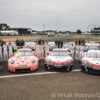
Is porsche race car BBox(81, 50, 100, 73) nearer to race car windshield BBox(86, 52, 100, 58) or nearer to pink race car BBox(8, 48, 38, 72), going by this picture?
race car windshield BBox(86, 52, 100, 58)

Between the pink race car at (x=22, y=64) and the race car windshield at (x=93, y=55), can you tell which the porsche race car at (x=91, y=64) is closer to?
the race car windshield at (x=93, y=55)

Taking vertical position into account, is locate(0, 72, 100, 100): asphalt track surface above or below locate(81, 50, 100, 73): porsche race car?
below

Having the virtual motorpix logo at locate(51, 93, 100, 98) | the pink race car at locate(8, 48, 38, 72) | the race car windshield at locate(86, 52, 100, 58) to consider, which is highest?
the race car windshield at locate(86, 52, 100, 58)

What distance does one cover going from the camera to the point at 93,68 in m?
6.02

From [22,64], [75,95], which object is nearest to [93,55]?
[75,95]

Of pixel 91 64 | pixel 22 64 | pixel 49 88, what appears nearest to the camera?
pixel 49 88

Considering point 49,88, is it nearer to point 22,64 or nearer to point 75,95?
point 75,95

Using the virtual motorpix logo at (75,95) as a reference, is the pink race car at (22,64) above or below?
above

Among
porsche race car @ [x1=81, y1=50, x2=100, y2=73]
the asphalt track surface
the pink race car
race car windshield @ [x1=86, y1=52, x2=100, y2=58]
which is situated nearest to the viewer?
the asphalt track surface

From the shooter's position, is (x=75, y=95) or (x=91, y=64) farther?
(x=91, y=64)

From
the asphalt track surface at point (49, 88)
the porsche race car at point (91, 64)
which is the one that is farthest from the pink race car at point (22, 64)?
the porsche race car at point (91, 64)

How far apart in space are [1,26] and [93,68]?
111738 mm

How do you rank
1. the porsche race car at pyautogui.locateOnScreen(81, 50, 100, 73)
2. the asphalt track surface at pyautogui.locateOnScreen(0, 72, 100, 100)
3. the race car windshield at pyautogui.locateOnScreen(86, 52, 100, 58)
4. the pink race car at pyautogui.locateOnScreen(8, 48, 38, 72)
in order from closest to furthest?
the asphalt track surface at pyautogui.locateOnScreen(0, 72, 100, 100), the porsche race car at pyautogui.locateOnScreen(81, 50, 100, 73), the pink race car at pyautogui.locateOnScreen(8, 48, 38, 72), the race car windshield at pyautogui.locateOnScreen(86, 52, 100, 58)

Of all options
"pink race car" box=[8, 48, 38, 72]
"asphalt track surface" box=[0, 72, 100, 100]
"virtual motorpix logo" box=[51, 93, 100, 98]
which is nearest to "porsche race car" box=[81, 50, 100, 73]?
"asphalt track surface" box=[0, 72, 100, 100]
